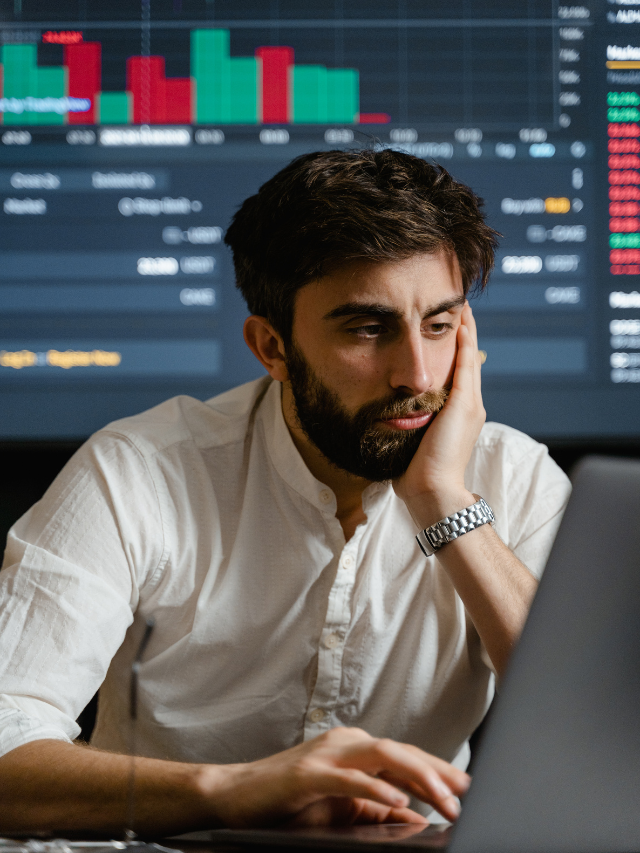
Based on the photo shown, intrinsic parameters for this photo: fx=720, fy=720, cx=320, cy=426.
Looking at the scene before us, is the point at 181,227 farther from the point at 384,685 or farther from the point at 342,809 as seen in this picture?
the point at 342,809

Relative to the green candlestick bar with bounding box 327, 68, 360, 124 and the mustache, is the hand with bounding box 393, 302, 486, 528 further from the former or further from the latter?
the green candlestick bar with bounding box 327, 68, 360, 124

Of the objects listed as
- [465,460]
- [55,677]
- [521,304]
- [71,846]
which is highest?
[521,304]

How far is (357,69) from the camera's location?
166 centimetres

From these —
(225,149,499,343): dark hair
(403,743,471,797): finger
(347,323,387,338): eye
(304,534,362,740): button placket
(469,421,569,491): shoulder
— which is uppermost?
(225,149,499,343): dark hair

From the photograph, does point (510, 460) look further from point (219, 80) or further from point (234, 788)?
point (219, 80)

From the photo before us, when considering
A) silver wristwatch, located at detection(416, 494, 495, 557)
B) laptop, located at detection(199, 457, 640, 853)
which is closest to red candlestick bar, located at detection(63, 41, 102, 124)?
silver wristwatch, located at detection(416, 494, 495, 557)

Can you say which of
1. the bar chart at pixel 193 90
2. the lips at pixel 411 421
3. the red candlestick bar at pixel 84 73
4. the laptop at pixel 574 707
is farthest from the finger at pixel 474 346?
the red candlestick bar at pixel 84 73

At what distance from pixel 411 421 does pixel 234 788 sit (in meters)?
0.63

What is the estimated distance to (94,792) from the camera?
0.72 metres

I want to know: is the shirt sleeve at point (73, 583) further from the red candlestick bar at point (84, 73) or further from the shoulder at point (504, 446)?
the red candlestick bar at point (84, 73)

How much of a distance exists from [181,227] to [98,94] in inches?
14.0

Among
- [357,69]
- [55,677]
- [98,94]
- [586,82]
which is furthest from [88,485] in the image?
[586,82]

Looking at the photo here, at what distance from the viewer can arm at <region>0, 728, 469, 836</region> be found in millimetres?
575

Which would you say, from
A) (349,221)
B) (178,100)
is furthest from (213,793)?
(178,100)
